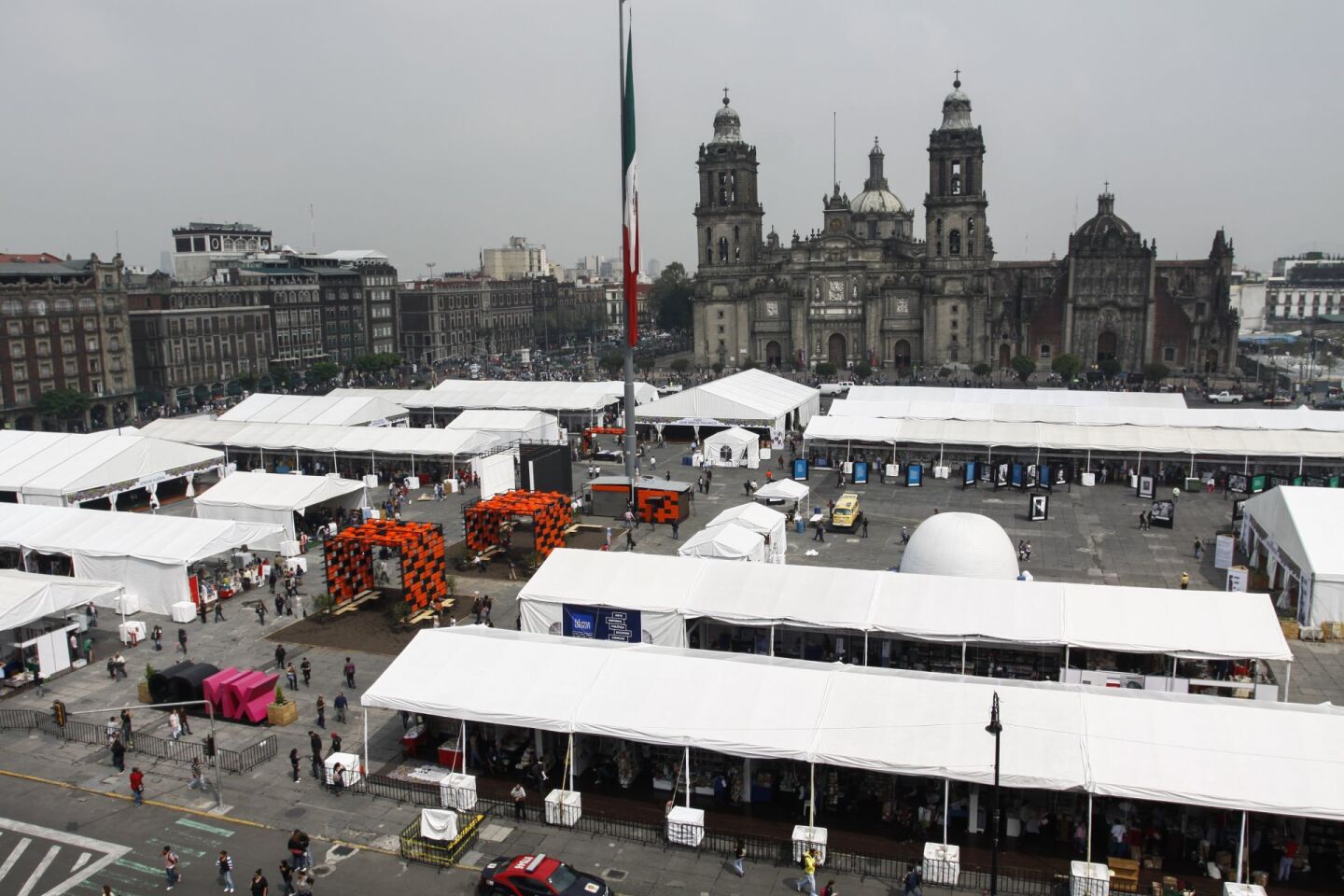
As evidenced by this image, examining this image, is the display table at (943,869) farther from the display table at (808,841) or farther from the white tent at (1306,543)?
the white tent at (1306,543)

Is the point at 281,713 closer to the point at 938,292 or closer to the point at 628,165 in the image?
the point at 628,165

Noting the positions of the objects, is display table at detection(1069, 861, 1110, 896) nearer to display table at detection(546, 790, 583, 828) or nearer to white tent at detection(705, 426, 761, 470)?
display table at detection(546, 790, 583, 828)

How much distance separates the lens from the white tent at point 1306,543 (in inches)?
1097

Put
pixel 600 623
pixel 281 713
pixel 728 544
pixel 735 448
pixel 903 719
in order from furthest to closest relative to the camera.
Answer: pixel 735 448, pixel 728 544, pixel 600 623, pixel 281 713, pixel 903 719

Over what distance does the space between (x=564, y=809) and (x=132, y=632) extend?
16.9 metres

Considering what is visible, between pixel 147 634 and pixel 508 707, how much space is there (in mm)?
15977

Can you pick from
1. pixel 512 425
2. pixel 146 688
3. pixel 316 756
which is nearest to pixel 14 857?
pixel 316 756

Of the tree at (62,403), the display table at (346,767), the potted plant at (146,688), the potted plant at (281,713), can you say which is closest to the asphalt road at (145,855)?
the display table at (346,767)

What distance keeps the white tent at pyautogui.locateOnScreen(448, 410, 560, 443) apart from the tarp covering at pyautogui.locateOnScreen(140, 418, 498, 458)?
2.59 meters

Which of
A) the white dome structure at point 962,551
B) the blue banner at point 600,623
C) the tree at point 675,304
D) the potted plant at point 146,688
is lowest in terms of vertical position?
the potted plant at point 146,688

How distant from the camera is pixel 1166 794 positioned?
651 inches

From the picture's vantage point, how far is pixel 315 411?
59469mm

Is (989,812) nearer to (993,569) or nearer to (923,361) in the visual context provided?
(993,569)

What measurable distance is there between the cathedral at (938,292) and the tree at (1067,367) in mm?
8559
